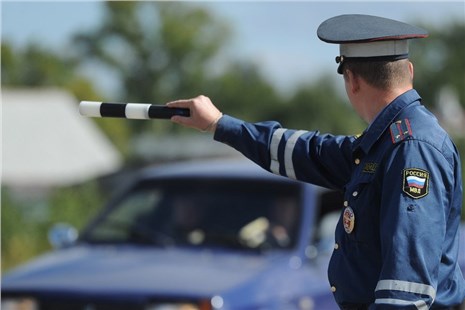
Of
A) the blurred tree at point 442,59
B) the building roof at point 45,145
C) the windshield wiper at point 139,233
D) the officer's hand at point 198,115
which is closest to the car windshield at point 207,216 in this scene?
the windshield wiper at point 139,233

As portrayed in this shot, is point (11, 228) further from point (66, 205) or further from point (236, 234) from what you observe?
point (236, 234)

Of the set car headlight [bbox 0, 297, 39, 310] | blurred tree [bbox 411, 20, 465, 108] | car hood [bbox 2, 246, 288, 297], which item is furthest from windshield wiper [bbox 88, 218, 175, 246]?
blurred tree [bbox 411, 20, 465, 108]

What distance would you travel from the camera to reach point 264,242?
6.40 metres

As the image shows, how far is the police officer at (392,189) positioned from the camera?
2979mm

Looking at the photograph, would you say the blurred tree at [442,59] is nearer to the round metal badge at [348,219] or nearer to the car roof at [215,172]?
the car roof at [215,172]

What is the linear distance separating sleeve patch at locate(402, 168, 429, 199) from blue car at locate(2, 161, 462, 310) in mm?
2599

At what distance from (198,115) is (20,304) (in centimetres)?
263

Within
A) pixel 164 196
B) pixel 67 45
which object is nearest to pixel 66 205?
pixel 164 196

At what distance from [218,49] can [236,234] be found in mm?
70622

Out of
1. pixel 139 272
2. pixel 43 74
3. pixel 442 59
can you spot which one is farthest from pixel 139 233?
pixel 442 59

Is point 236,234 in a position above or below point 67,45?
below

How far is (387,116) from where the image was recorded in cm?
323

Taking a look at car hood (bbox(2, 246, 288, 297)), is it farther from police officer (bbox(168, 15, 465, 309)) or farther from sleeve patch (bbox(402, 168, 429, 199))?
sleeve patch (bbox(402, 168, 429, 199))

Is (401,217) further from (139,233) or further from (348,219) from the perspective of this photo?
(139,233)
